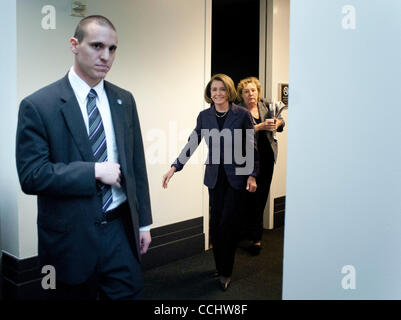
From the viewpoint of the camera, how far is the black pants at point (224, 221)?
109 inches

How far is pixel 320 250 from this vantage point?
1613mm

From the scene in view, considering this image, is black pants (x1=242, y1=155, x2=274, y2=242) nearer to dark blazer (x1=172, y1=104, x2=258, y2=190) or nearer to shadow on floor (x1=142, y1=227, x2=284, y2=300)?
shadow on floor (x1=142, y1=227, x2=284, y2=300)

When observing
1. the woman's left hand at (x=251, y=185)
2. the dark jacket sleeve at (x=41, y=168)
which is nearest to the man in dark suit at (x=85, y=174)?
the dark jacket sleeve at (x=41, y=168)

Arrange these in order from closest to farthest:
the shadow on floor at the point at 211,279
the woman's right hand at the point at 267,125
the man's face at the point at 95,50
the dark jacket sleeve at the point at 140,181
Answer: the man's face at the point at 95,50 → the dark jacket sleeve at the point at 140,181 → the shadow on floor at the point at 211,279 → the woman's right hand at the point at 267,125

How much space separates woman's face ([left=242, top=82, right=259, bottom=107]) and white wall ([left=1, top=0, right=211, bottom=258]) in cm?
40

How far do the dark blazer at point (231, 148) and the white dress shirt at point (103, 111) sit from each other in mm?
1275

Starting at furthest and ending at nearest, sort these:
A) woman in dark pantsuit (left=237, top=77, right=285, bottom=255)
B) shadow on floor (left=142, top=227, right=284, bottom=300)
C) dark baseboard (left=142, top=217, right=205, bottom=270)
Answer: woman in dark pantsuit (left=237, top=77, right=285, bottom=255)
dark baseboard (left=142, top=217, right=205, bottom=270)
shadow on floor (left=142, top=227, right=284, bottom=300)

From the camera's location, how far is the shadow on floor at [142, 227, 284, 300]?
2656mm

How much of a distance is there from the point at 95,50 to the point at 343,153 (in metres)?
1.03

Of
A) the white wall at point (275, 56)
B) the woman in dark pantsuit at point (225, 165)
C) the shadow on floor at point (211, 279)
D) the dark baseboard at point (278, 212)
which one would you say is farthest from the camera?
the dark baseboard at point (278, 212)

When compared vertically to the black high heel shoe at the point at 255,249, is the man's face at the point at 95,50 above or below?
above

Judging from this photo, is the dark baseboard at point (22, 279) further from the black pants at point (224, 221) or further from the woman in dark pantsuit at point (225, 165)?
the black pants at point (224, 221)

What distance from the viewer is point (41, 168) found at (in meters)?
1.28

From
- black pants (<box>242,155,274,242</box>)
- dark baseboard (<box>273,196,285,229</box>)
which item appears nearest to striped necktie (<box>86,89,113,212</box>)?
black pants (<box>242,155,274,242</box>)
